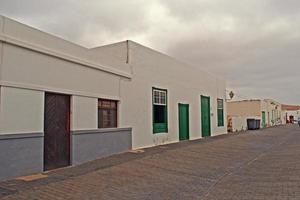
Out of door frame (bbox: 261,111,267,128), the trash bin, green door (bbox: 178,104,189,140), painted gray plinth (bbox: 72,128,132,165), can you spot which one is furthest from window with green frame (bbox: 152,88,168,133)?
door frame (bbox: 261,111,267,128)

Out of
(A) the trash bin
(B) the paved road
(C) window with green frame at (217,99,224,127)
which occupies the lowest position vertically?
(B) the paved road

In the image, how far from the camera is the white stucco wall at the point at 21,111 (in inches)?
350

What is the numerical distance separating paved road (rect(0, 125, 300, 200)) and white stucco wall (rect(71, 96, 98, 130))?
1401 mm

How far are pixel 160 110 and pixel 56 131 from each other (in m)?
7.99

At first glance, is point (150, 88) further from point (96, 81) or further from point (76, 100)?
point (76, 100)

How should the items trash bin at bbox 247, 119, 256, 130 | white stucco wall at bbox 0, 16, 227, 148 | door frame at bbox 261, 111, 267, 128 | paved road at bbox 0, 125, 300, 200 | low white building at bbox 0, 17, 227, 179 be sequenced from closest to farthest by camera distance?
1. paved road at bbox 0, 125, 300, 200
2. low white building at bbox 0, 17, 227, 179
3. white stucco wall at bbox 0, 16, 227, 148
4. trash bin at bbox 247, 119, 256, 130
5. door frame at bbox 261, 111, 267, 128

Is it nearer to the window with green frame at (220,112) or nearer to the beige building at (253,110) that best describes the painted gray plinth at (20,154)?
the window with green frame at (220,112)

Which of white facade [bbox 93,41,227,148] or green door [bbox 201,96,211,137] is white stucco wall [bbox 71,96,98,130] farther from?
green door [bbox 201,96,211,137]

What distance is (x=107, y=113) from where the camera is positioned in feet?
44.9

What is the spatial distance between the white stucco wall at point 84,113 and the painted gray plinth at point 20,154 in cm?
179

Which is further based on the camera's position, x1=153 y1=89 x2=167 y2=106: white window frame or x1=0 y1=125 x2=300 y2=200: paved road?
x1=153 y1=89 x2=167 y2=106: white window frame

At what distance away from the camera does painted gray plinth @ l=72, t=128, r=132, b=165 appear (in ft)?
37.9

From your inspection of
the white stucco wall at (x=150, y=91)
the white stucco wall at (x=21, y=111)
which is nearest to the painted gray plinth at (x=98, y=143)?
the white stucco wall at (x=150, y=91)

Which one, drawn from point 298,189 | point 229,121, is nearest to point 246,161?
point 298,189
